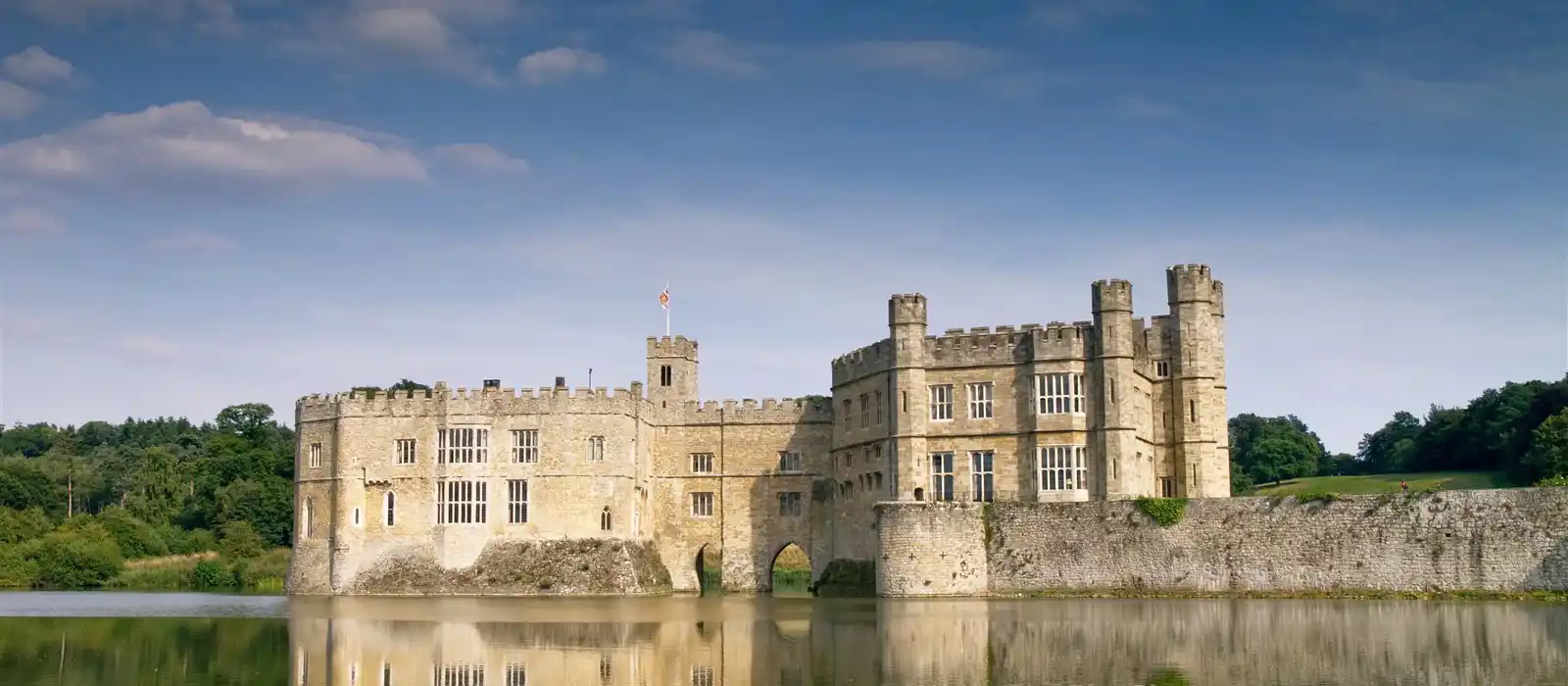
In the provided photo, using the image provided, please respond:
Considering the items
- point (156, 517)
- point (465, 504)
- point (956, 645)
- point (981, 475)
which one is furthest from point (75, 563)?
point (956, 645)

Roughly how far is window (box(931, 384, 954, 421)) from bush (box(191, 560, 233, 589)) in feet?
129

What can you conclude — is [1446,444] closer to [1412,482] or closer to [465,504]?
[1412,482]

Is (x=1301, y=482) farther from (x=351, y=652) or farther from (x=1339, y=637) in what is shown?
(x=351, y=652)

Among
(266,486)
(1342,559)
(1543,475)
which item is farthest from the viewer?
(266,486)

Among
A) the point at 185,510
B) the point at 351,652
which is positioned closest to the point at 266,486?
the point at 185,510

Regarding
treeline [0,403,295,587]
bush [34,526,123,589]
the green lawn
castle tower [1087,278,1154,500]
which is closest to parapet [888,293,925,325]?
castle tower [1087,278,1154,500]

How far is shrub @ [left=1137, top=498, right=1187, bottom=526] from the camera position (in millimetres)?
48312

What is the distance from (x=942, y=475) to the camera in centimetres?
5525

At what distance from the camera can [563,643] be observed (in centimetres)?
3328

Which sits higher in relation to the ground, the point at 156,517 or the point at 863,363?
the point at 863,363

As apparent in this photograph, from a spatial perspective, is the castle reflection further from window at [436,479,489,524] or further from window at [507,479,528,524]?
window at [436,479,489,524]

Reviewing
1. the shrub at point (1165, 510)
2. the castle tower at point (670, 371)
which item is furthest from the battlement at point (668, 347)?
the shrub at point (1165, 510)

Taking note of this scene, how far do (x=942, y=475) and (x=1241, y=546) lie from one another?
37.8ft

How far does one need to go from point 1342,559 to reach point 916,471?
14850mm
